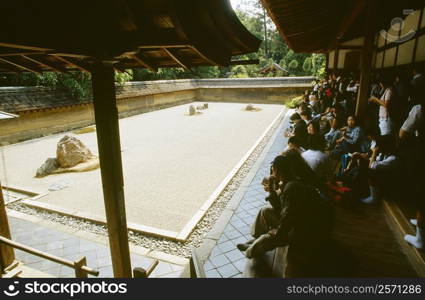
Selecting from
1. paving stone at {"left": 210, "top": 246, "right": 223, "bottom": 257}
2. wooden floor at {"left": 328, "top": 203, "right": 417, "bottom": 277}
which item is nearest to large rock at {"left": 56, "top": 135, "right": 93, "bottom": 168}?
paving stone at {"left": 210, "top": 246, "right": 223, "bottom": 257}

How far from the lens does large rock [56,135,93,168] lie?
898 centimetres

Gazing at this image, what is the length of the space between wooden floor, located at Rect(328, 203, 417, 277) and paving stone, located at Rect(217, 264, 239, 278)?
1.38 meters

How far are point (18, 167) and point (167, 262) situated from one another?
26.5 feet

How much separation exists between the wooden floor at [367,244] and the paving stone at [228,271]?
1.38m

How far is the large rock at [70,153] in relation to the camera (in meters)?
8.98

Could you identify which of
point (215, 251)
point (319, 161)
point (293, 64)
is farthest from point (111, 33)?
point (293, 64)

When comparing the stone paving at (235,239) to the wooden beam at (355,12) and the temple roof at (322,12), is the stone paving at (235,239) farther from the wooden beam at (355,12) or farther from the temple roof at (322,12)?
the wooden beam at (355,12)

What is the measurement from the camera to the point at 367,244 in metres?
3.71

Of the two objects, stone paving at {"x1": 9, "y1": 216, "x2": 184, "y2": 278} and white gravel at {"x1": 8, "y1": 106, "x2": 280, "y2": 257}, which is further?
white gravel at {"x1": 8, "y1": 106, "x2": 280, "y2": 257}

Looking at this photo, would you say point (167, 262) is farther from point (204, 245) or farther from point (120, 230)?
point (120, 230)

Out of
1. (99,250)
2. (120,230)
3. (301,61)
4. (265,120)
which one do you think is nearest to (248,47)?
(120,230)

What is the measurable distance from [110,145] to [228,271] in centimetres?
245

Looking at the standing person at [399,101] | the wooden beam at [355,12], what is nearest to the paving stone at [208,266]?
the standing person at [399,101]

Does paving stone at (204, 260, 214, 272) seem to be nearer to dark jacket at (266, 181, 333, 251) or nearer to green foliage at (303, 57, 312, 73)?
dark jacket at (266, 181, 333, 251)
